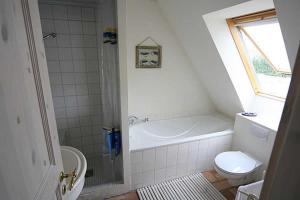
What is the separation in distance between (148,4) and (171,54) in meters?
0.78

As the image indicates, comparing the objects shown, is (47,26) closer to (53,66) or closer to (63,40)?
(63,40)

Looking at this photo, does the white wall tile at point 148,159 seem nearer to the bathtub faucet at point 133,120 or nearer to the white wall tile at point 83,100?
the bathtub faucet at point 133,120

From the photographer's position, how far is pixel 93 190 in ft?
6.45

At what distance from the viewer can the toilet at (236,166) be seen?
191 centimetres

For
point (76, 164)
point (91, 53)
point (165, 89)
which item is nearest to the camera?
point (76, 164)

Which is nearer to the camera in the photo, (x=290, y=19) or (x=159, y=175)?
(x=290, y=19)

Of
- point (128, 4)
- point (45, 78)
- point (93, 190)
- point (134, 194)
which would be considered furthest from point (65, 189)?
point (128, 4)

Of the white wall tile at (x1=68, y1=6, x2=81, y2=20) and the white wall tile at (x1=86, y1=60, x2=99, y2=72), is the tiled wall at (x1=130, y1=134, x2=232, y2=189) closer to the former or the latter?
the white wall tile at (x1=86, y1=60, x2=99, y2=72)

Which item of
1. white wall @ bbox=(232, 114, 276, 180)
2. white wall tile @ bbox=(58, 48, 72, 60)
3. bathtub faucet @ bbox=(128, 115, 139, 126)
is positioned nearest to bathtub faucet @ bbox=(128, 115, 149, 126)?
bathtub faucet @ bbox=(128, 115, 139, 126)

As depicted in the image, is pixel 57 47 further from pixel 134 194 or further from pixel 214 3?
pixel 134 194

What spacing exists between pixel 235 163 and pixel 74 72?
2.26m

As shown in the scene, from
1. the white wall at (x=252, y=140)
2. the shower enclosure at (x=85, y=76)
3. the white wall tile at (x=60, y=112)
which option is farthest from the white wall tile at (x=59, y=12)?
the white wall at (x=252, y=140)

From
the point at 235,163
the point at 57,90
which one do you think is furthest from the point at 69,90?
the point at 235,163

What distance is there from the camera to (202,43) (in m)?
2.34
